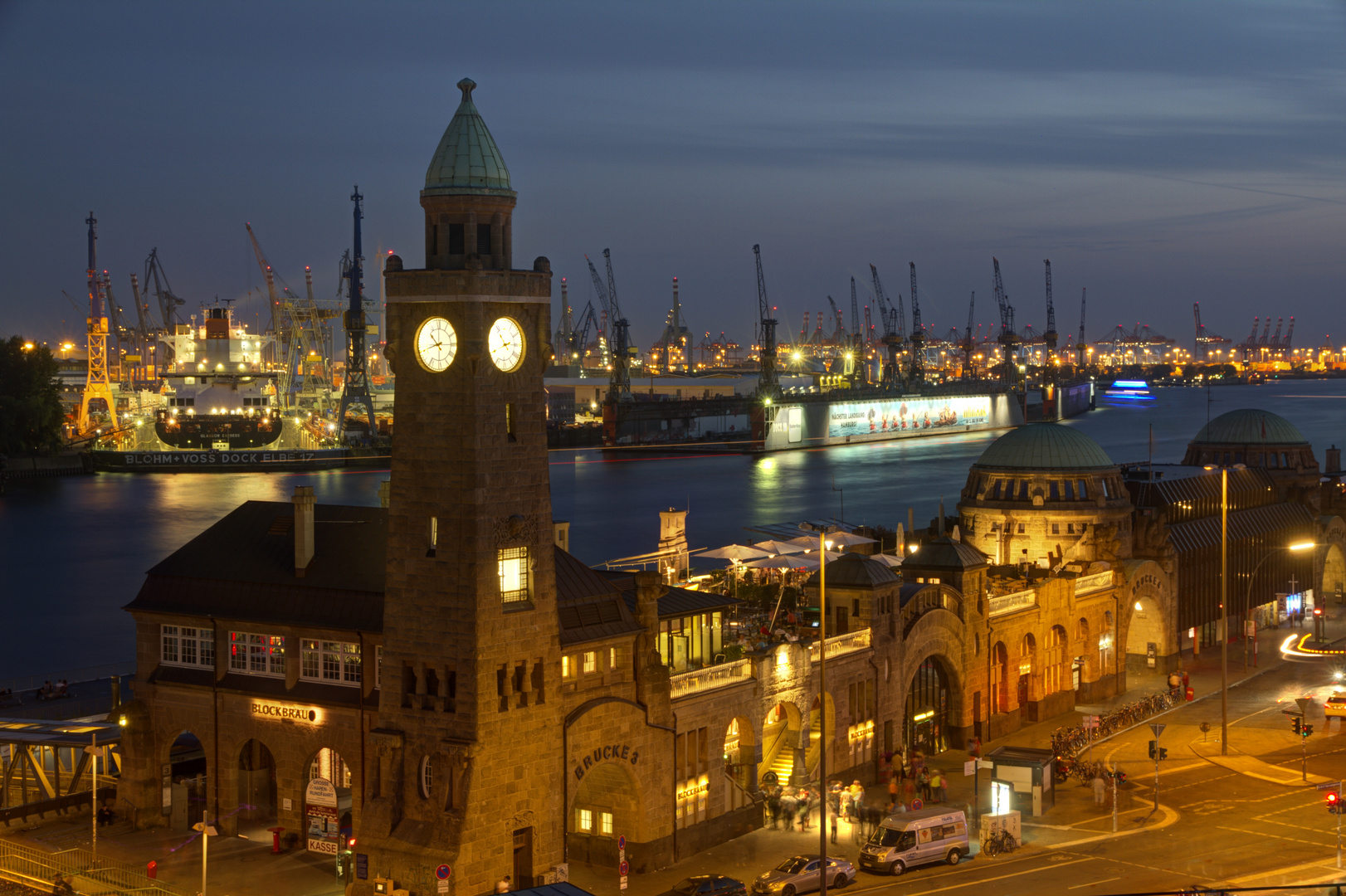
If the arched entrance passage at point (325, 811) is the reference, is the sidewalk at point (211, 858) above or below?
below

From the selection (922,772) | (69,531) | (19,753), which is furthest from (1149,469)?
(69,531)

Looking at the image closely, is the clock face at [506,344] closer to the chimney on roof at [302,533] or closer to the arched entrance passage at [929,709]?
the chimney on roof at [302,533]

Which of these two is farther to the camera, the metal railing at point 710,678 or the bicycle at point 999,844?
the bicycle at point 999,844

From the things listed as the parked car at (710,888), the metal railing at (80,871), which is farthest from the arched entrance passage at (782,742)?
the metal railing at (80,871)

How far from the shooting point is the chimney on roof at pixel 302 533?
45.2m

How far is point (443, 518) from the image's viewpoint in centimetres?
3903

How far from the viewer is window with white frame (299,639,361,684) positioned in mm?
43469

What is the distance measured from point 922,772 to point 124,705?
27581mm

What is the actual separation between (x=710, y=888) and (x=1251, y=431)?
73.2m

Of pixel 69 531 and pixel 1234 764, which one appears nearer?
pixel 1234 764

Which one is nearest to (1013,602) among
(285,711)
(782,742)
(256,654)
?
(782,742)

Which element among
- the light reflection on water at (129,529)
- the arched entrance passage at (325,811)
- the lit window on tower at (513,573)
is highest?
the lit window on tower at (513,573)

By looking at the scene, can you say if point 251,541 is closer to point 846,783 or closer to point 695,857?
point 695,857

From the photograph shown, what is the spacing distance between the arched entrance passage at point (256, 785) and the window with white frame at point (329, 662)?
323cm
